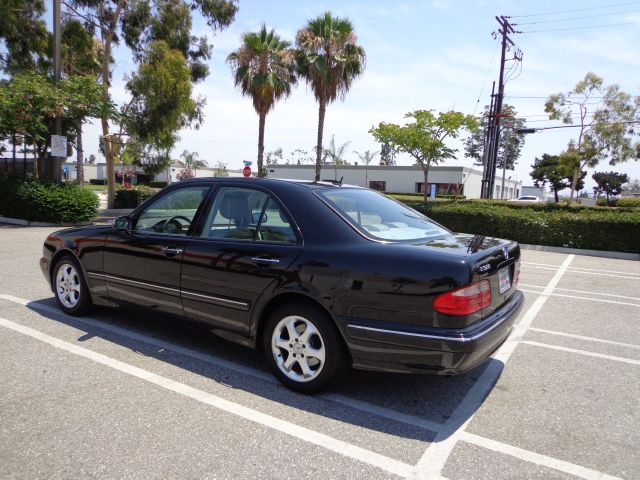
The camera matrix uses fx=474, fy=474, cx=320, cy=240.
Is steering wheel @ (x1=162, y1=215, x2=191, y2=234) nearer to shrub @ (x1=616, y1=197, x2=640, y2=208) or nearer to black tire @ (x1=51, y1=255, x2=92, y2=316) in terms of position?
black tire @ (x1=51, y1=255, x2=92, y2=316)

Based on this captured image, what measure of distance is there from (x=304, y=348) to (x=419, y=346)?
843 mm

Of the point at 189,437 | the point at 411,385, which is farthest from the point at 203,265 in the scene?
the point at 411,385

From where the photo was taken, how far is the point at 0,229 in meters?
13.4

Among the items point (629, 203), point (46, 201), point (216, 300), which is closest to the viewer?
point (216, 300)

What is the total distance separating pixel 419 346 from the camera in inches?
115

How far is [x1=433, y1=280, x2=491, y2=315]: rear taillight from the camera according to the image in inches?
113

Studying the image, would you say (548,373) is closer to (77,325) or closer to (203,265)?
(203,265)

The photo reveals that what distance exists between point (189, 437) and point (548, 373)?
296 cm

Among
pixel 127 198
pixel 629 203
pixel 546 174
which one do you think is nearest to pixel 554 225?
pixel 127 198

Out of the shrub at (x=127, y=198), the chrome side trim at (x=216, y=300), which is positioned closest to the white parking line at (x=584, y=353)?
the chrome side trim at (x=216, y=300)

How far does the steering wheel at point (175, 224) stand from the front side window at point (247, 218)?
28 centimetres

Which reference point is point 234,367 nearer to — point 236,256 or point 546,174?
point 236,256

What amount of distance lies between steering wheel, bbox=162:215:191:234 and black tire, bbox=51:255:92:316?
1291 millimetres

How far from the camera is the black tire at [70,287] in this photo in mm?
4898
